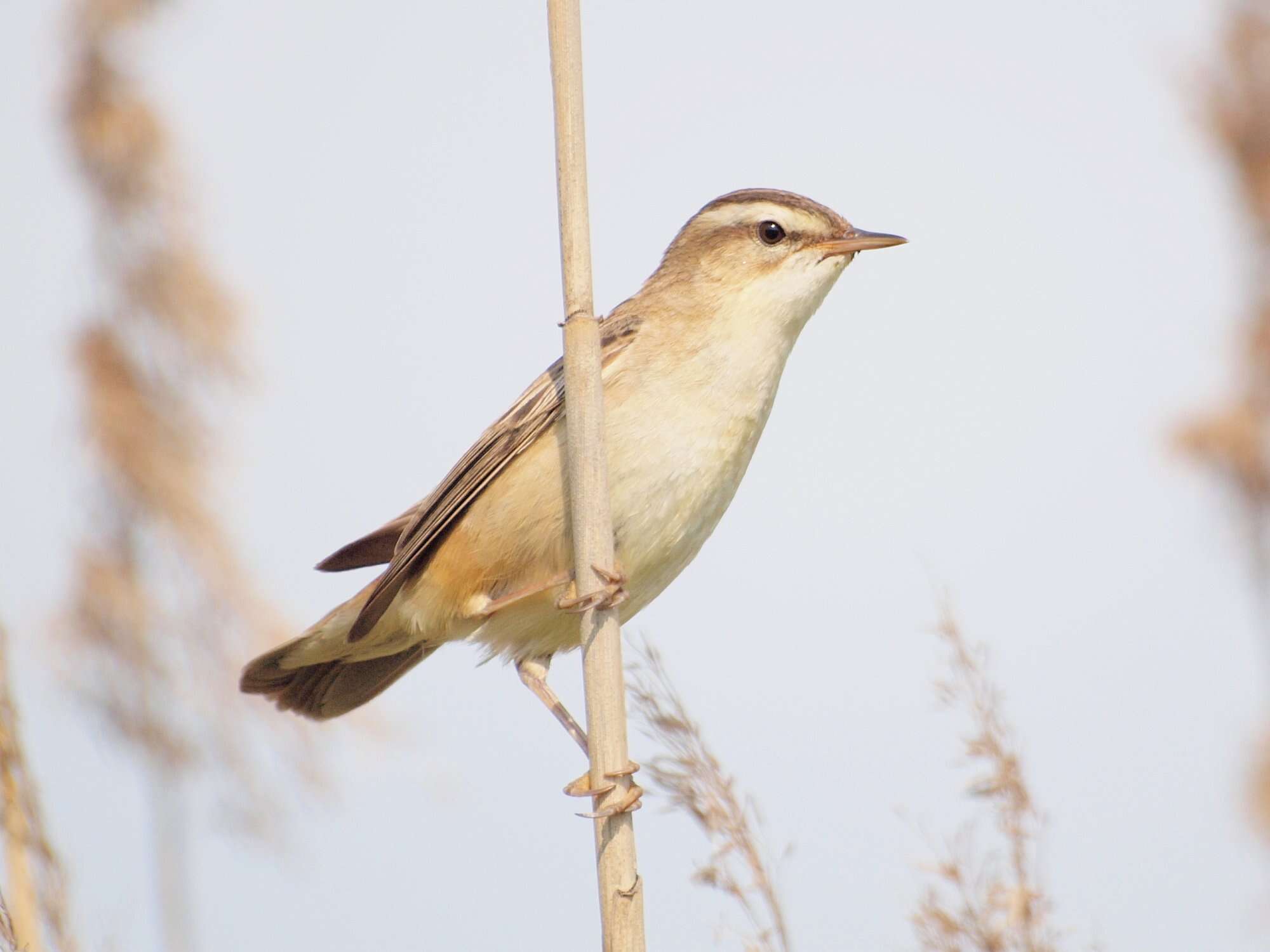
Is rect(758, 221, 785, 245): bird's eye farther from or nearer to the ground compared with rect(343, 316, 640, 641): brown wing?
farther from the ground

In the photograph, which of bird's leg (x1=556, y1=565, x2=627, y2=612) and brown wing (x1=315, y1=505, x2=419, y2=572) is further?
brown wing (x1=315, y1=505, x2=419, y2=572)

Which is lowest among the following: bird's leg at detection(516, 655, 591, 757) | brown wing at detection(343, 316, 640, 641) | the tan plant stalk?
the tan plant stalk

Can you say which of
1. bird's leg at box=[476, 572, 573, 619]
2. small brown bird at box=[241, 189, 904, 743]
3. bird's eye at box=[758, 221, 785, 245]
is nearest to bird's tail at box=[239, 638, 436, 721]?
Result: small brown bird at box=[241, 189, 904, 743]

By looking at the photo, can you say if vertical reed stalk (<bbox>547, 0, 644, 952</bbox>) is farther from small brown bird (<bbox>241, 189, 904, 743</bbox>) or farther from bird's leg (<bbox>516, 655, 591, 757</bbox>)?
bird's leg (<bbox>516, 655, 591, 757</bbox>)

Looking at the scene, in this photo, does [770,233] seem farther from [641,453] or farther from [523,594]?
[523,594]

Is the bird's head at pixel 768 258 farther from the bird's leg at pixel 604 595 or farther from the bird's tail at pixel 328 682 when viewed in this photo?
the bird's tail at pixel 328 682

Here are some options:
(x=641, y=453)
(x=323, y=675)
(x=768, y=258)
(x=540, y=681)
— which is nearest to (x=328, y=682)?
(x=323, y=675)
